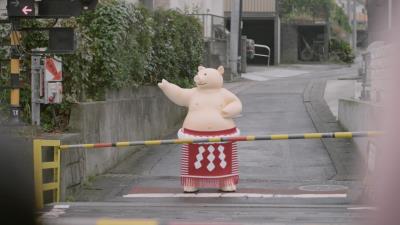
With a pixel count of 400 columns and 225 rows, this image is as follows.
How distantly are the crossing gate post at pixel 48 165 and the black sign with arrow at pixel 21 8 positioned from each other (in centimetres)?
172

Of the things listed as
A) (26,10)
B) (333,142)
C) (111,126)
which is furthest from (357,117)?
(26,10)

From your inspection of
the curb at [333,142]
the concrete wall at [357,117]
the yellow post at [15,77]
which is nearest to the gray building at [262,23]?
the curb at [333,142]

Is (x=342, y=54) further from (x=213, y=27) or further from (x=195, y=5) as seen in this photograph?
(x=195, y=5)

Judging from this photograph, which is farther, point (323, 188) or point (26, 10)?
point (323, 188)

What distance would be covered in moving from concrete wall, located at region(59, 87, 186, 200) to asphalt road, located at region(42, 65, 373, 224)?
0.25 m

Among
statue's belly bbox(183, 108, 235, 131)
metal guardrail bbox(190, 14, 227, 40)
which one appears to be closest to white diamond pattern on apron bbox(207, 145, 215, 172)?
statue's belly bbox(183, 108, 235, 131)

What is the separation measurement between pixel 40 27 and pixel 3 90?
104 centimetres

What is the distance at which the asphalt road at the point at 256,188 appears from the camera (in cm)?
764

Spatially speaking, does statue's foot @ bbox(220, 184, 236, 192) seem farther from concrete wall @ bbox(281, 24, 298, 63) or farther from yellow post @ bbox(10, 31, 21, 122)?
concrete wall @ bbox(281, 24, 298, 63)

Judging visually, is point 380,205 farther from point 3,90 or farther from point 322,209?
point 3,90

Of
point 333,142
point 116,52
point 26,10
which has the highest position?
point 26,10

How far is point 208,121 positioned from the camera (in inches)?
393

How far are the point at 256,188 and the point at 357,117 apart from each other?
3.69 meters

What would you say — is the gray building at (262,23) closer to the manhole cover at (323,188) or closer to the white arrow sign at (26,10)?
the manhole cover at (323,188)
